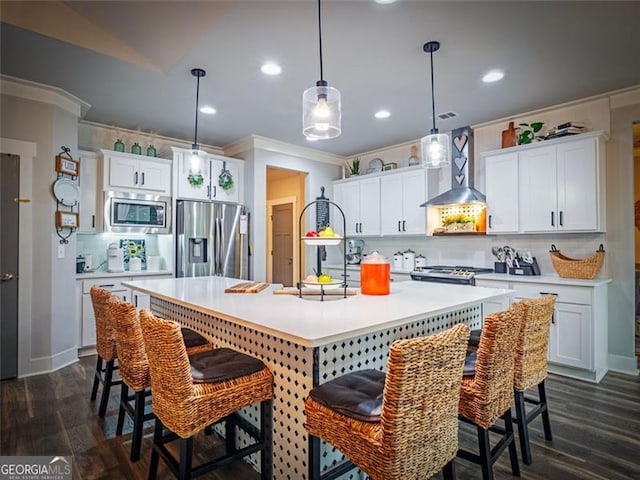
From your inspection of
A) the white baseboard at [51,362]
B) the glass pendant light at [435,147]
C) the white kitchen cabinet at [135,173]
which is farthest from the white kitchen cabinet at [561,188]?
the white baseboard at [51,362]

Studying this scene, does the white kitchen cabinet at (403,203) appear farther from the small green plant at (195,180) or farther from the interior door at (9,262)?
the interior door at (9,262)

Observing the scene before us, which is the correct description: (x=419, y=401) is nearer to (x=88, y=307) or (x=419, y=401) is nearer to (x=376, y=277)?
Answer: (x=376, y=277)

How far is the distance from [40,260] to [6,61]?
173 cm

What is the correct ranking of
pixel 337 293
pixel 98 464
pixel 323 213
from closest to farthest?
pixel 98 464
pixel 337 293
pixel 323 213

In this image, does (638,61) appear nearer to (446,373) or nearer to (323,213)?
(446,373)

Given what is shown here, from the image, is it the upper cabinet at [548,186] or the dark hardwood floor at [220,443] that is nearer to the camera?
the dark hardwood floor at [220,443]

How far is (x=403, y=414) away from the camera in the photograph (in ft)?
3.78

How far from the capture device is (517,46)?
270 centimetres

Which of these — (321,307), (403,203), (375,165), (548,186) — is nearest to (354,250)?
(403,203)

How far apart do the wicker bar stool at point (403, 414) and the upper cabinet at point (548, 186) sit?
10.2 feet

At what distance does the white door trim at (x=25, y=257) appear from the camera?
3.32m

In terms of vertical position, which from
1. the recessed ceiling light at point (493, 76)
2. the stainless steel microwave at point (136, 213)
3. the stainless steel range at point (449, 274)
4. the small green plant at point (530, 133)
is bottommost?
the stainless steel range at point (449, 274)

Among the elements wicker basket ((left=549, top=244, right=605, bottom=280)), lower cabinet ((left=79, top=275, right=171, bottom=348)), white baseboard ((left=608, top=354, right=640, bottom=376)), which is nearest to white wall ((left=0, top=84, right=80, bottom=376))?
lower cabinet ((left=79, top=275, right=171, bottom=348))

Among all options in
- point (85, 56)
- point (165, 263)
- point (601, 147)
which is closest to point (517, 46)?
point (601, 147)
